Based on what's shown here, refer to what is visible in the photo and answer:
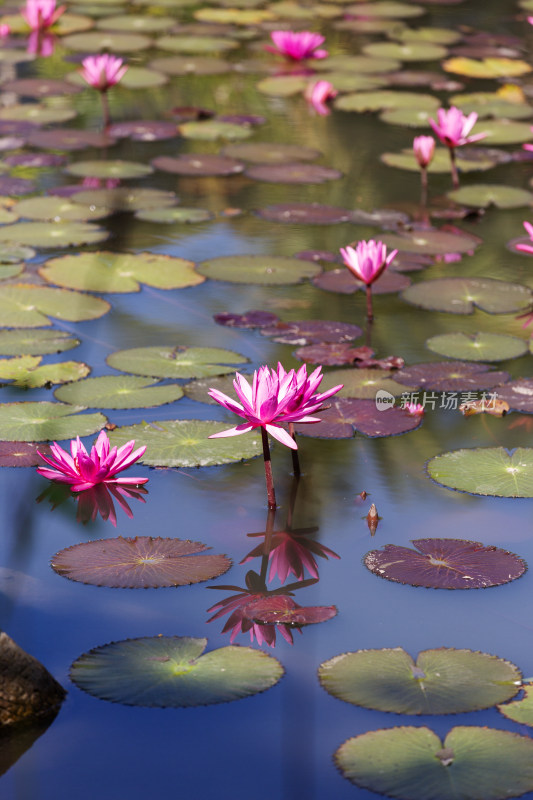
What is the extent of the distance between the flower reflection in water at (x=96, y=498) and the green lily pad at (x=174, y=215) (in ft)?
6.33

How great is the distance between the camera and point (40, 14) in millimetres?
7059

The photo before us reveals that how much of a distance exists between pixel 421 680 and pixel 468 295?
6.32 ft

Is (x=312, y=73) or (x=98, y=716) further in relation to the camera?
(x=312, y=73)

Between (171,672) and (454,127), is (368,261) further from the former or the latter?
(171,672)

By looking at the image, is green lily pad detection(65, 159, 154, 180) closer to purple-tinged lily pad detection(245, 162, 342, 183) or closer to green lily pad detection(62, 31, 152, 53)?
purple-tinged lily pad detection(245, 162, 342, 183)

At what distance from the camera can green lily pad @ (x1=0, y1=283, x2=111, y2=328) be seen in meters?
3.24

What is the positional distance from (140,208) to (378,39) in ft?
11.5

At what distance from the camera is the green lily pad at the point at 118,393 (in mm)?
2703

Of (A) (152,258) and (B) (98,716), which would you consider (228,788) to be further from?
(A) (152,258)

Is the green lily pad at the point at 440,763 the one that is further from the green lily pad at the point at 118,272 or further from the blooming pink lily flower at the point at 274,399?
the green lily pad at the point at 118,272

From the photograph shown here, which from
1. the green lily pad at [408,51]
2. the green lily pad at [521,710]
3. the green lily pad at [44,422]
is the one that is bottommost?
the green lily pad at [44,422]

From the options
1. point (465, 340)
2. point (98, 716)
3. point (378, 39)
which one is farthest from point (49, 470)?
point (378, 39)

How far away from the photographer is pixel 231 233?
4031mm

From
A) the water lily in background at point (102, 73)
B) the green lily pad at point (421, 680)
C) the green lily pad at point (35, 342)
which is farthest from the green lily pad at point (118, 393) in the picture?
the water lily in background at point (102, 73)
